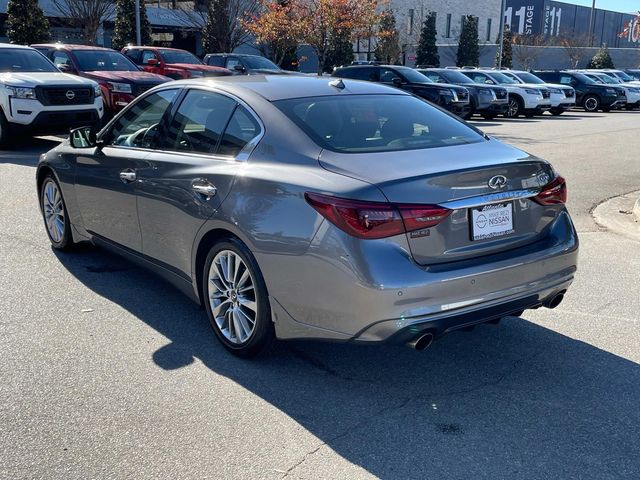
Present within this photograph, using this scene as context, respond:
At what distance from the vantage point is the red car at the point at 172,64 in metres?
19.4

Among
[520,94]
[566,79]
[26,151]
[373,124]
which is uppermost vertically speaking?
[373,124]

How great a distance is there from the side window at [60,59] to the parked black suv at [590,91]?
20869 millimetres

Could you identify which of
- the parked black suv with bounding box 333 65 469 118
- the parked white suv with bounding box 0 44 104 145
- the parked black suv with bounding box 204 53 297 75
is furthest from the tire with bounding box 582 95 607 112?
the parked white suv with bounding box 0 44 104 145

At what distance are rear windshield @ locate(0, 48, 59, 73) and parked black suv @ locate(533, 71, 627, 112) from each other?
2236 cm

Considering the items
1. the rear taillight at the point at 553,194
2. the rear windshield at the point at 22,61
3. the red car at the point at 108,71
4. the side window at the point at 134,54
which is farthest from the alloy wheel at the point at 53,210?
the side window at the point at 134,54

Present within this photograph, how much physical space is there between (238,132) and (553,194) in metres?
1.94

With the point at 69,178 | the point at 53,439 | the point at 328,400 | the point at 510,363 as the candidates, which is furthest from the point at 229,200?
the point at 69,178

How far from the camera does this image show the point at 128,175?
17.2 feet

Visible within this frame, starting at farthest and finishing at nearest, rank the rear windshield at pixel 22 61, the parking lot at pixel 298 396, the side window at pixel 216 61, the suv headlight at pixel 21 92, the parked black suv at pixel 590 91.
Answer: the parked black suv at pixel 590 91, the side window at pixel 216 61, the rear windshield at pixel 22 61, the suv headlight at pixel 21 92, the parking lot at pixel 298 396

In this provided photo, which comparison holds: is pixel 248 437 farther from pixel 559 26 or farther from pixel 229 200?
pixel 559 26

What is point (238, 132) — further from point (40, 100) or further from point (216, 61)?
point (216, 61)

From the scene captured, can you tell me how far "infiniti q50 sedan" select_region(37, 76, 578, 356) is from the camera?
12.0ft

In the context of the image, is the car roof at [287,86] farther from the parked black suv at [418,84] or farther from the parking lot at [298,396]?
the parked black suv at [418,84]

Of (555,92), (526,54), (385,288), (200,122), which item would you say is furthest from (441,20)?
(385,288)
